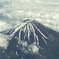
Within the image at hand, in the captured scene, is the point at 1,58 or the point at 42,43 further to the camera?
the point at 42,43

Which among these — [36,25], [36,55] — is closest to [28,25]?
[36,25]

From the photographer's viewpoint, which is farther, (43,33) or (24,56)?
(43,33)

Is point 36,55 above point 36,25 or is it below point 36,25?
below

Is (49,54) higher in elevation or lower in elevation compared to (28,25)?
lower

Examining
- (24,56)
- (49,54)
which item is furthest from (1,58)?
(49,54)

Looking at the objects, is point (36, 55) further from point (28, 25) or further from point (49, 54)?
point (28, 25)

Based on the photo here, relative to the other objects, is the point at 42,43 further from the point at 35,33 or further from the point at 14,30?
the point at 14,30
